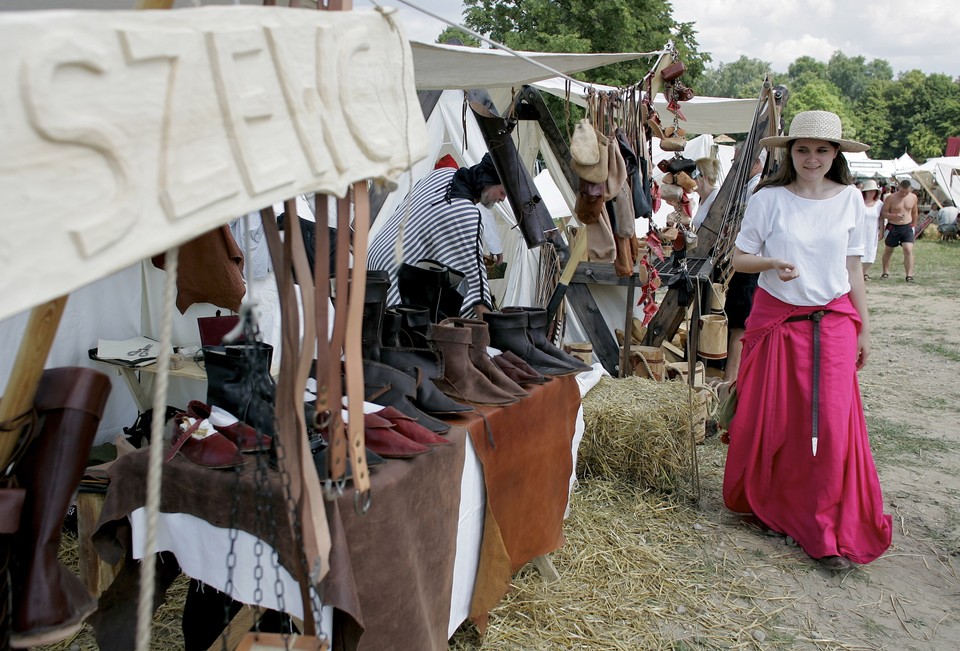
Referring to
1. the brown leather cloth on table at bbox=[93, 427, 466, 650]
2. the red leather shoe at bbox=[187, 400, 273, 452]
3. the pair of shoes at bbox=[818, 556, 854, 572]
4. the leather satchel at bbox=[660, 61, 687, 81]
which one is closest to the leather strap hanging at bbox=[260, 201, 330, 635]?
the brown leather cloth on table at bbox=[93, 427, 466, 650]

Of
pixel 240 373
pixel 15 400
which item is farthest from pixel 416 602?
pixel 15 400

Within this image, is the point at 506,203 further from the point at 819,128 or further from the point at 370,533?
the point at 370,533

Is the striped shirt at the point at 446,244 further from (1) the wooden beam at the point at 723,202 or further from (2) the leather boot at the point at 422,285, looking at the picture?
(1) the wooden beam at the point at 723,202

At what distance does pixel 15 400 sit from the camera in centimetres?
109

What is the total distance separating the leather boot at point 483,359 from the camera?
255 centimetres

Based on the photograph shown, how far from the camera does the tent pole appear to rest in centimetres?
98

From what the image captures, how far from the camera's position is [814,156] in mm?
3074

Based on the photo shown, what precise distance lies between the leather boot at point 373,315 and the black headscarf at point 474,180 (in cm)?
112

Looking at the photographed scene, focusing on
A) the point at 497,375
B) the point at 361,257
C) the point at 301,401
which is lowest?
the point at 497,375

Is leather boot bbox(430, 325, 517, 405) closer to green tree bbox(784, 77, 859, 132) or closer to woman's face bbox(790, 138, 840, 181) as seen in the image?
woman's face bbox(790, 138, 840, 181)

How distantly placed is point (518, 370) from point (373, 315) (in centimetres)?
76

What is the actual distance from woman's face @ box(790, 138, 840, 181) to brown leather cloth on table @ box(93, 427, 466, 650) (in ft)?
6.99

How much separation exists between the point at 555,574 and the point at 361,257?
206cm

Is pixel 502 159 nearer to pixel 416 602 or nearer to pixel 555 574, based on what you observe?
pixel 555 574
